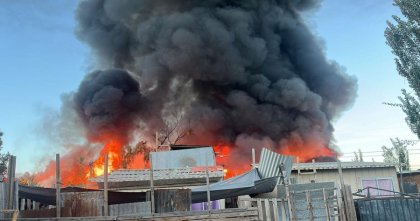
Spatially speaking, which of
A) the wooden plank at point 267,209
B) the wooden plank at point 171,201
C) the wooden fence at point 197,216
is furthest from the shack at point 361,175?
the wooden plank at point 171,201

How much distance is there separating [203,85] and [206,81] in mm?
691

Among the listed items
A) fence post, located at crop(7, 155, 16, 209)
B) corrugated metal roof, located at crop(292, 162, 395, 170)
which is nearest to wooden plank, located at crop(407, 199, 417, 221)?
corrugated metal roof, located at crop(292, 162, 395, 170)

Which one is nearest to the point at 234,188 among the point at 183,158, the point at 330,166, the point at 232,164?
the point at 183,158

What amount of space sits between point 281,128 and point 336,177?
12232 millimetres

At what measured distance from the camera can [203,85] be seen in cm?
3744

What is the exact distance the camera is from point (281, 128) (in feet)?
105

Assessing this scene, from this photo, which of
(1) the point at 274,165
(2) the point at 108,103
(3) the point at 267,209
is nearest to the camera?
(3) the point at 267,209

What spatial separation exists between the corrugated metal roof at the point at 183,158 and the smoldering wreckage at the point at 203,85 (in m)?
14.2

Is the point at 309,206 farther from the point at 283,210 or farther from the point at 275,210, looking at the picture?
the point at 275,210

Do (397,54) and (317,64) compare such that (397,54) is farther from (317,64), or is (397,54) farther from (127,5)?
(127,5)

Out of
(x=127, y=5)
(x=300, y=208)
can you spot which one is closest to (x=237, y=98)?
(x=127, y=5)

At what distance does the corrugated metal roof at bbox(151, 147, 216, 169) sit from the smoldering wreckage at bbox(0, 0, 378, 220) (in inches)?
559

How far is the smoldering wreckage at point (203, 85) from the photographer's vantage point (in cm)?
3207

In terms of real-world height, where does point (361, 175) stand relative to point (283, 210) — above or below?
above
